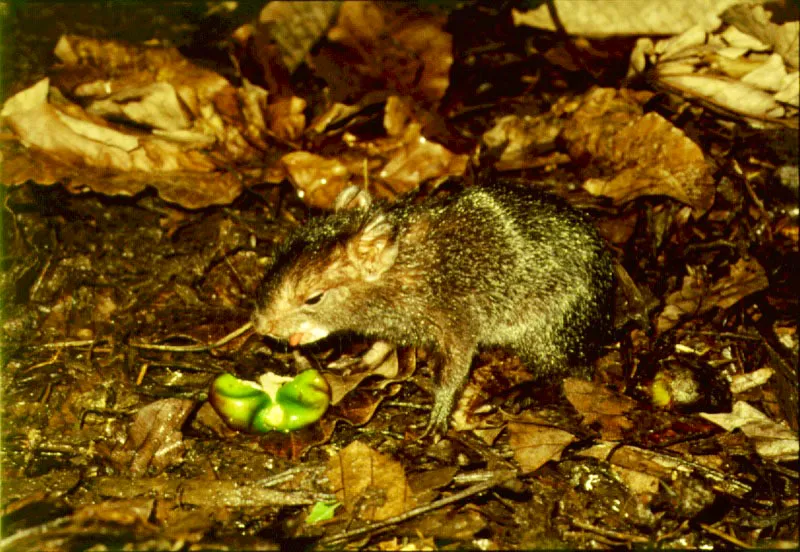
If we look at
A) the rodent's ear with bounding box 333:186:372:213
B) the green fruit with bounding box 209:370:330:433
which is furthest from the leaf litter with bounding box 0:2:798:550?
the rodent's ear with bounding box 333:186:372:213

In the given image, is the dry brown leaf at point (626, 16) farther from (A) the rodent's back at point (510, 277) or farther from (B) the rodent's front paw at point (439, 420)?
(B) the rodent's front paw at point (439, 420)

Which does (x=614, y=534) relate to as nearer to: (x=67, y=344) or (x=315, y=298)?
(x=315, y=298)

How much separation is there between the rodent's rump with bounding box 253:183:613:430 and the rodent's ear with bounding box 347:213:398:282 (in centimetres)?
1

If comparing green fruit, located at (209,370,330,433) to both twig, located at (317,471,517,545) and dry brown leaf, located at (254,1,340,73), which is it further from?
dry brown leaf, located at (254,1,340,73)

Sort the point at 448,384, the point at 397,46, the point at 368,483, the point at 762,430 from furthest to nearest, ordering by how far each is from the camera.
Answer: the point at 397,46 < the point at 448,384 < the point at 762,430 < the point at 368,483

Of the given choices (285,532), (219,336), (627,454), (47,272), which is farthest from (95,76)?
(627,454)

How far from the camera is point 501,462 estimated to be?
3.93m

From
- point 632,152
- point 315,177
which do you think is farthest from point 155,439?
point 632,152

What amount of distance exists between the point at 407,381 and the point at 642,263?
1.99 m

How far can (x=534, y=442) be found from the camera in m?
4.01

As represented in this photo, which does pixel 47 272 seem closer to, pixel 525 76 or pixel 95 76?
pixel 95 76

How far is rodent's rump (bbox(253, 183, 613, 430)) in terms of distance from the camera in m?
4.41

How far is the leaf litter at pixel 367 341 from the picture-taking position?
369cm

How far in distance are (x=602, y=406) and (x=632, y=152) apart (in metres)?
2.24
